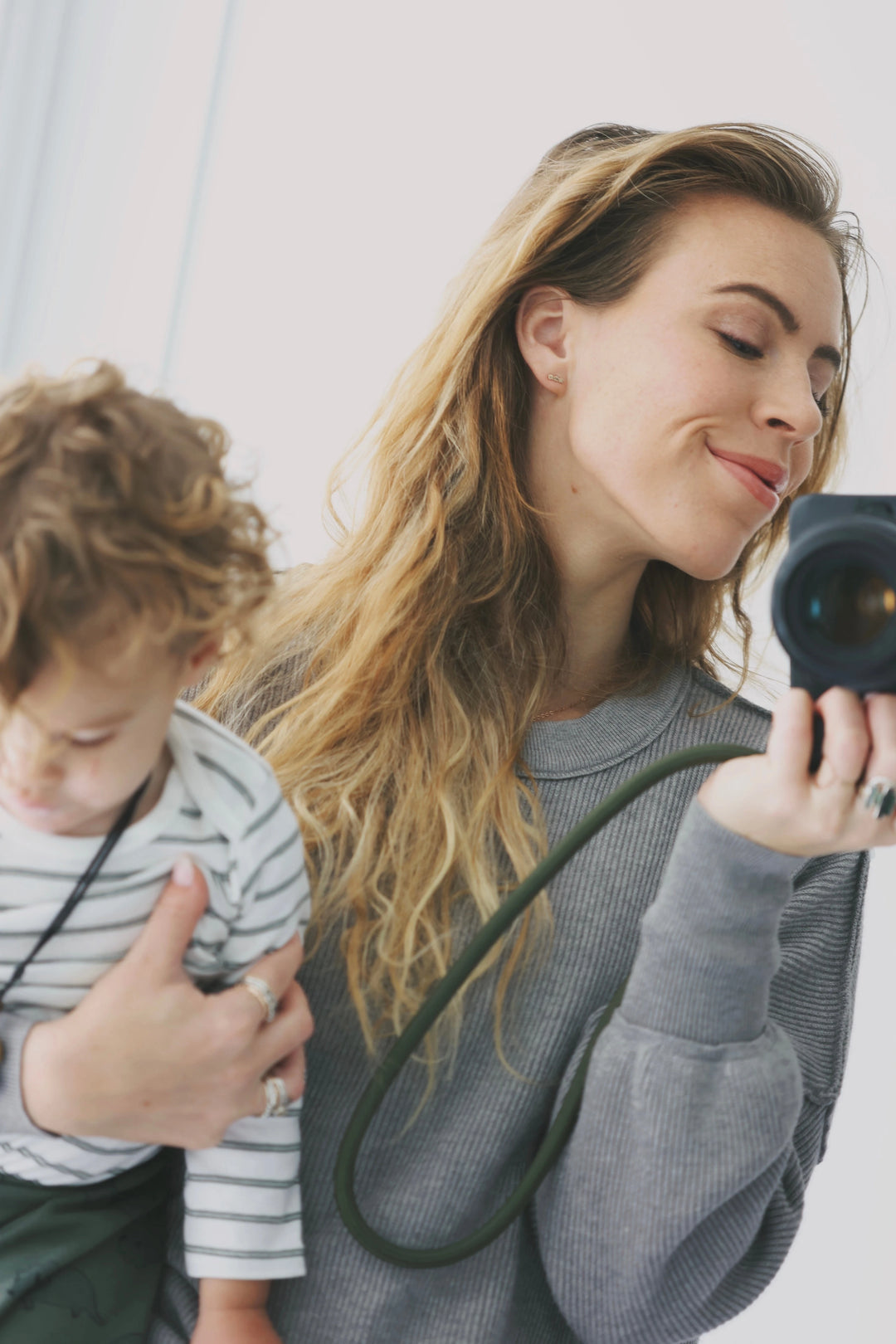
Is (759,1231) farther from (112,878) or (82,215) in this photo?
(82,215)

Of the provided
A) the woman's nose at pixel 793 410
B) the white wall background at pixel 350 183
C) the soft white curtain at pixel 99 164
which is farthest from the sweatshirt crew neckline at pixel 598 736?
the soft white curtain at pixel 99 164

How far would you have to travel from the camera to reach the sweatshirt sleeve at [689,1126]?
2.63 ft

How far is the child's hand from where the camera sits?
0.79 meters

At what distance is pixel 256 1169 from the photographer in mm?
785

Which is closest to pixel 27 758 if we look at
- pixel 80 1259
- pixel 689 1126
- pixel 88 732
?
pixel 88 732

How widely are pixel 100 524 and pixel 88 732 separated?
0.11 m

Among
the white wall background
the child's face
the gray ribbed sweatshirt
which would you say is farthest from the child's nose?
the white wall background

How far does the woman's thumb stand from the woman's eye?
0.58m

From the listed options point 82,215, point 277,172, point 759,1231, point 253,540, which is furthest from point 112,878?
point 277,172

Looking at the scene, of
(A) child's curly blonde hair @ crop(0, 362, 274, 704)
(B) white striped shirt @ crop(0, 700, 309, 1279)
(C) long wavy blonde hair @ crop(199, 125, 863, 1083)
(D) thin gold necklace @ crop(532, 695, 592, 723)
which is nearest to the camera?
(A) child's curly blonde hair @ crop(0, 362, 274, 704)

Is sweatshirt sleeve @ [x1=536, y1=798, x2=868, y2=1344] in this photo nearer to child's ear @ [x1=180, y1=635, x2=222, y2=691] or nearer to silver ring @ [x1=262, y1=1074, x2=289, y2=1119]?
silver ring @ [x1=262, y1=1074, x2=289, y2=1119]

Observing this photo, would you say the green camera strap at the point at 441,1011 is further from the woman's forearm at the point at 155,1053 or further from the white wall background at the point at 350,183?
the white wall background at the point at 350,183

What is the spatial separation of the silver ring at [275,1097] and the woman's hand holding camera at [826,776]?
0.33 metres

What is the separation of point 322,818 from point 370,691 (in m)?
0.12
